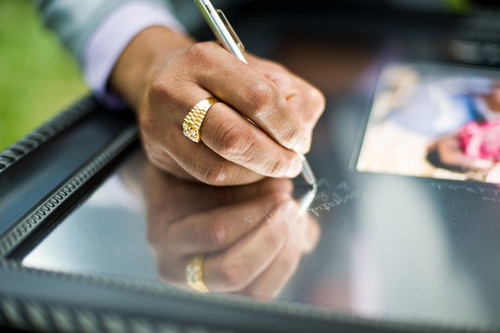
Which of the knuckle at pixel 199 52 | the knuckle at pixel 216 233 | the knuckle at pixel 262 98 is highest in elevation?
the knuckle at pixel 199 52

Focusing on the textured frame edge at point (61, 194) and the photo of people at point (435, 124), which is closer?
the textured frame edge at point (61, 194)

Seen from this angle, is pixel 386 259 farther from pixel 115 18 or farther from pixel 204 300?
pixel 115 18

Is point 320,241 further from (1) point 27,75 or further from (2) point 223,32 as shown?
(1) point 27,75

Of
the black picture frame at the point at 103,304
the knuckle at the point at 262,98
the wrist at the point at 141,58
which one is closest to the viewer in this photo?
the black picture frame at the point at 103,304

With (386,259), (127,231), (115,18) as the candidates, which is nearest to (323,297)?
(386,259)

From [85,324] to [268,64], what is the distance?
0.31 metres

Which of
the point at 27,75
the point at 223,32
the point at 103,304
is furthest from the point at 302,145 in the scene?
the point at 27,75

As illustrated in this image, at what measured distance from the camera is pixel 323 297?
0.36m

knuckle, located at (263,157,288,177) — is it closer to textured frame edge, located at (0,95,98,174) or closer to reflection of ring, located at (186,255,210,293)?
reflection of ring, located at (186,255,210,293)

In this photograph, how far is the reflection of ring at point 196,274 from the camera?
37 cm

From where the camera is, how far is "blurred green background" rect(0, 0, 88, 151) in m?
1.25

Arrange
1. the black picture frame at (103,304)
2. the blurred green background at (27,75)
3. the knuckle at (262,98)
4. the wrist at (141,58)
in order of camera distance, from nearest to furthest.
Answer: the black picture frame at (103,304) → the knuckle at (262,98) → the wrist at (141,58) → the blurred green background at (27,75)

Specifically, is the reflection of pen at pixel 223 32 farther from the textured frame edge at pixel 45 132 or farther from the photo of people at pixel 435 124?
the textured frame edge at pixel 45 132

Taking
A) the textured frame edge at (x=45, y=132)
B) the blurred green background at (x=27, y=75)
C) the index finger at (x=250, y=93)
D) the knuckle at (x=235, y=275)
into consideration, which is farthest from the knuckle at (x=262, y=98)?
the blurred green background at (x=27, y=75)
